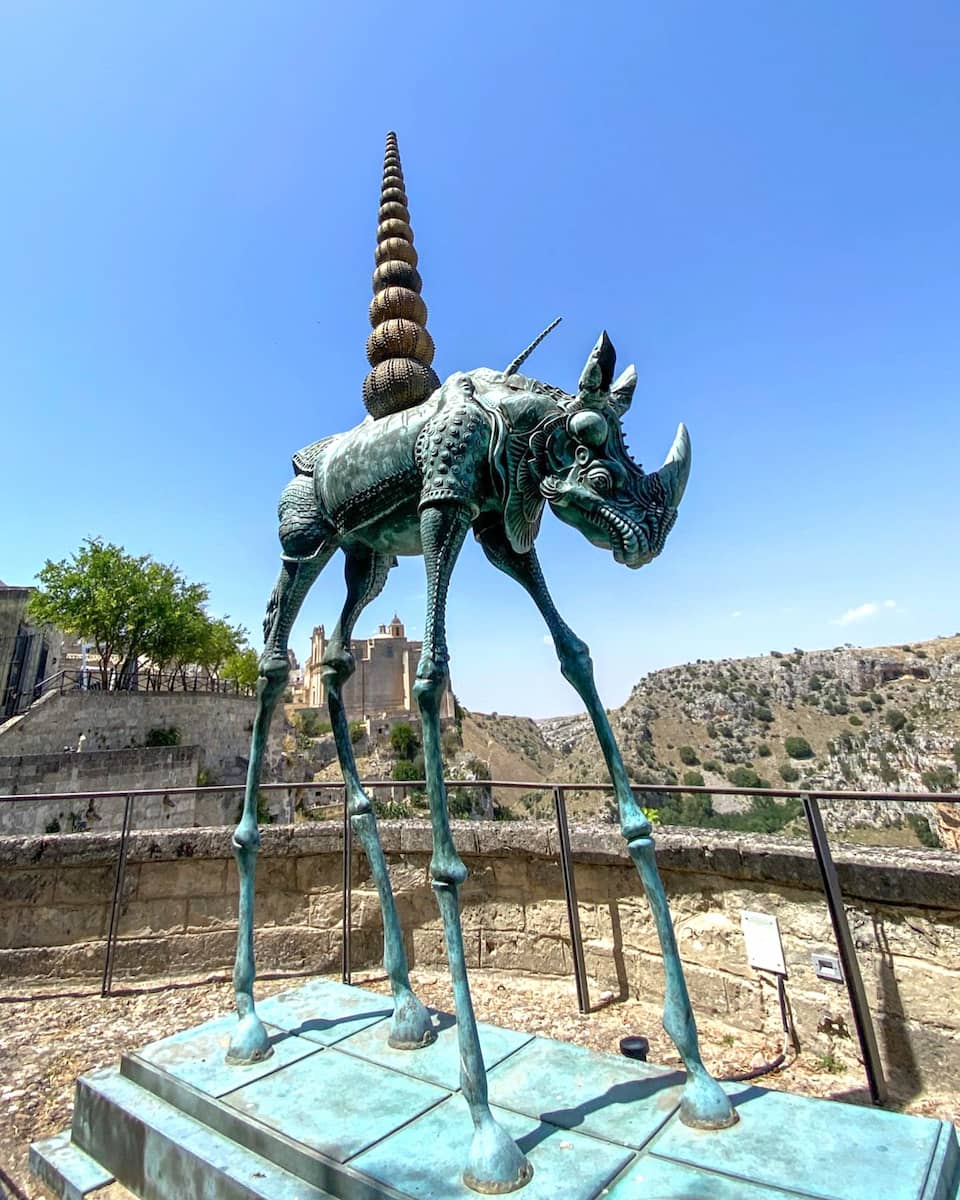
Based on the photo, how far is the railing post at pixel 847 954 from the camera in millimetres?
3172

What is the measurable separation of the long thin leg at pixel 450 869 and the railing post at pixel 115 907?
11.9ft

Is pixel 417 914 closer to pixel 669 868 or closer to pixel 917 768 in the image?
pixel 669 868

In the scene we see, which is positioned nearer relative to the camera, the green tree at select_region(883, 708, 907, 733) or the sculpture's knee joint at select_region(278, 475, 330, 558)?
the sculpture's knee joint at select_region(278, 475, 330, 558)

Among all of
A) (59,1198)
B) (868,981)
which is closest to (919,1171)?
(868,981)

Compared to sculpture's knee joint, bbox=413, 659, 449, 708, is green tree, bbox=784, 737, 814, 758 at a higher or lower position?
higher

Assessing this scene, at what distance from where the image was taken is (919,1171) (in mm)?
1715

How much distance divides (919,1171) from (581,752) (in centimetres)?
8254

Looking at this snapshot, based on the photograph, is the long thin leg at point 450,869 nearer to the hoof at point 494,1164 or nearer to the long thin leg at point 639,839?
the hoof at point 494,1164

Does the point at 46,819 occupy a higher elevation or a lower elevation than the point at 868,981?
higher

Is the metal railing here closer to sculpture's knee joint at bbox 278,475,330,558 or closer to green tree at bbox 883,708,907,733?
sculpture's knee joint at bbox 278,475,330,558

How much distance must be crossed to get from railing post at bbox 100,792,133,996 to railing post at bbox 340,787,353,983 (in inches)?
65.5

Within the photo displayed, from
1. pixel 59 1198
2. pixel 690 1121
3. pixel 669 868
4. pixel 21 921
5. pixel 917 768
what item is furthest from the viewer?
pixel 917 768

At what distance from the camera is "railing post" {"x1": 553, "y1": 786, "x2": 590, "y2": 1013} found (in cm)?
423

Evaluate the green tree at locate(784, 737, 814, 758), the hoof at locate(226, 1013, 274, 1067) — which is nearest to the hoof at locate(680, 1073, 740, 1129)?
the hoof at locate(226, 1013, 274, 1067)
